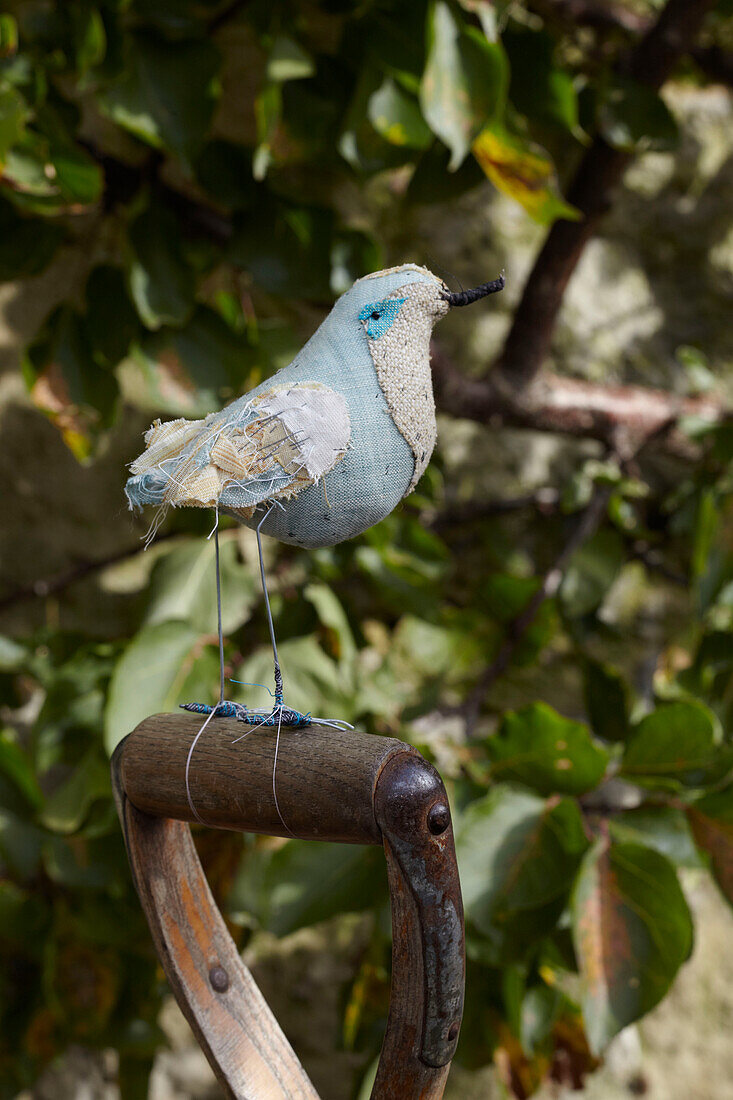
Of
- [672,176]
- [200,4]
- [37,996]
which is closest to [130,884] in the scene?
[37,996]

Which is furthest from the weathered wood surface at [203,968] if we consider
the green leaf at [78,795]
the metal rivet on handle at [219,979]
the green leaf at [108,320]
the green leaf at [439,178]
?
the green leaf at [439,178]

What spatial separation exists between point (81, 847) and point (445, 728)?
291mm

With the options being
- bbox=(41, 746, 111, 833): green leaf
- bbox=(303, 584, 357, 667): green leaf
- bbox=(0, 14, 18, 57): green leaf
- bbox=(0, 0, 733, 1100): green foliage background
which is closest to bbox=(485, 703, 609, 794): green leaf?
bbox=(0, 0, 733, 1100): green foliage background

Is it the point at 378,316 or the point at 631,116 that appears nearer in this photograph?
the point at 378,316

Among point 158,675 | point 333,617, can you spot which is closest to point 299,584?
point 333,617

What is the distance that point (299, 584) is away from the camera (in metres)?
0.64

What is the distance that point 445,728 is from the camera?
0.76 meters

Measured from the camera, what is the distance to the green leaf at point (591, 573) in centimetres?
69

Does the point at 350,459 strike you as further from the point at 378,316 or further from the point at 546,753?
the point at 546,753

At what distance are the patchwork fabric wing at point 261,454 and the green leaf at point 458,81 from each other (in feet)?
0.84

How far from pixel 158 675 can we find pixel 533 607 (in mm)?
315

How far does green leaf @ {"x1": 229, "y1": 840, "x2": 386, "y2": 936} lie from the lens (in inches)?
20.1

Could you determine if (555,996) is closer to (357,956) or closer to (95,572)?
(357,956)

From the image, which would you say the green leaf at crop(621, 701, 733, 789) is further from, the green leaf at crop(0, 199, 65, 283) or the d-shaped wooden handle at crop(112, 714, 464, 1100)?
the green leaf at crop(0, 199, 65, 283)
